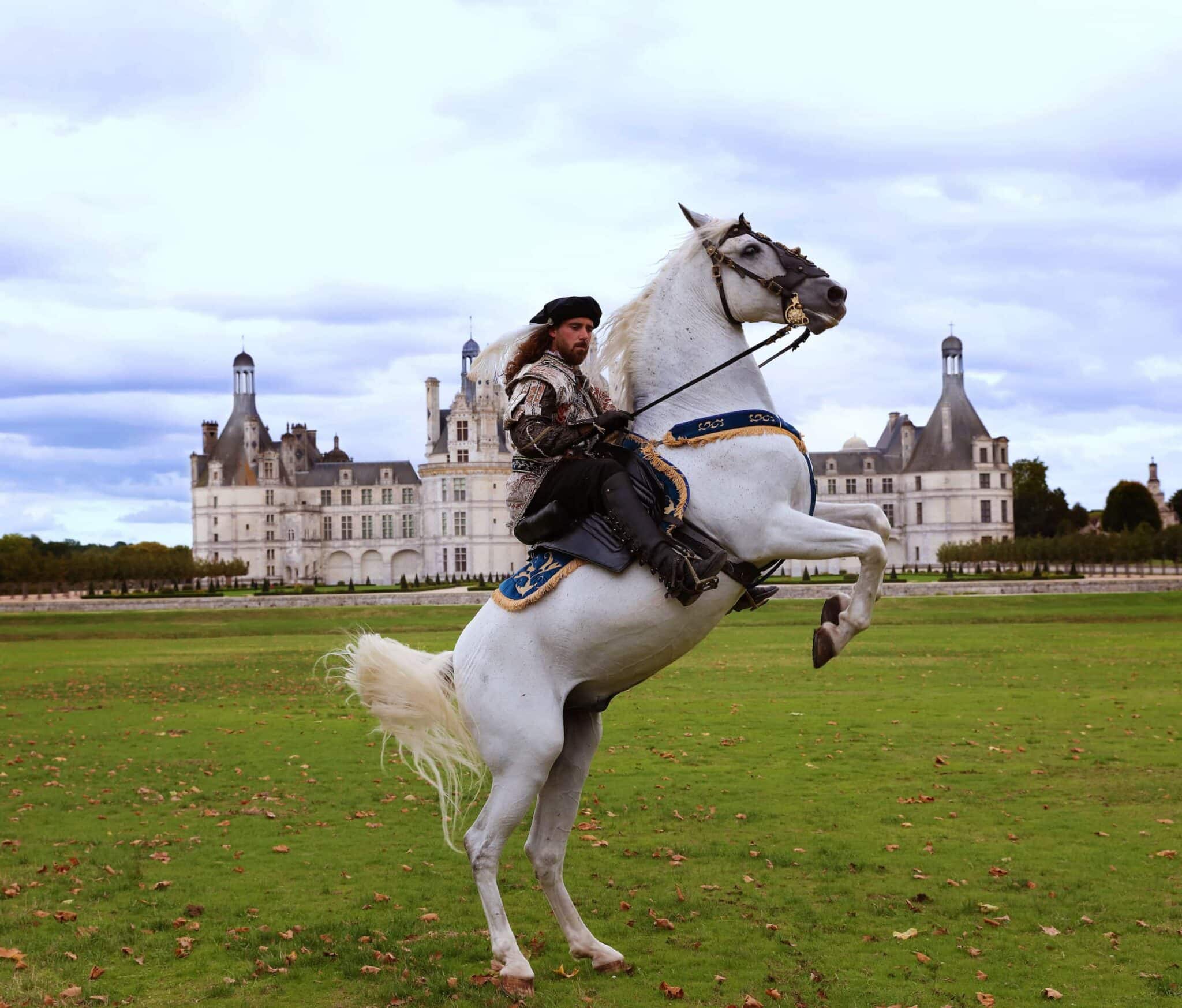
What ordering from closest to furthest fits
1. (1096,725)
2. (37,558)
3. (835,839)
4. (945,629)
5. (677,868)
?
(677,868) < (835,839) < (1096,725) < (945,629) < (37,558)

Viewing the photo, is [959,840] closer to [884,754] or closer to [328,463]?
[884,754]

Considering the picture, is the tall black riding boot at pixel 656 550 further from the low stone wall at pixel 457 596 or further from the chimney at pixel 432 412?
the chimney at pixel 432 412

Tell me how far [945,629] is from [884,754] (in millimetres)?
18709

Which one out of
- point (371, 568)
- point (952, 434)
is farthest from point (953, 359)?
point (371, 568)

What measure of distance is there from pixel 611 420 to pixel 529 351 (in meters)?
0.73

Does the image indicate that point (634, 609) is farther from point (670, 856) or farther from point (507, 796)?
point (670, 856)

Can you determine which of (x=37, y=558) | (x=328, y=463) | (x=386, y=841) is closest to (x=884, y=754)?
(x=386, y=841)

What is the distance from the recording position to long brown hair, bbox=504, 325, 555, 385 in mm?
5746

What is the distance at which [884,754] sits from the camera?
11625 millimetres

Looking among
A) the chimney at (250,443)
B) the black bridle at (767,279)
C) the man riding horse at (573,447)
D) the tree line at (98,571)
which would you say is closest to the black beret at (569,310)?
the man riding horse at (573,447)

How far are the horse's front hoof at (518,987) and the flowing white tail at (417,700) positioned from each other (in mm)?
783

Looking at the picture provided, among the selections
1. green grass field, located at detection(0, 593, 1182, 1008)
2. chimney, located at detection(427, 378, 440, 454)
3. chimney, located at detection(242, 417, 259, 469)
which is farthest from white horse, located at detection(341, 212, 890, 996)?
chimney, located at detection(242, 417, 259, 469)

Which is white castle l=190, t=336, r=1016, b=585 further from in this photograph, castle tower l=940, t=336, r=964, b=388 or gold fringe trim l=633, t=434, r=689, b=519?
gold fringe trim l=633, t=434, r=689, b=519

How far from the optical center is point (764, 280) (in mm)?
5457
